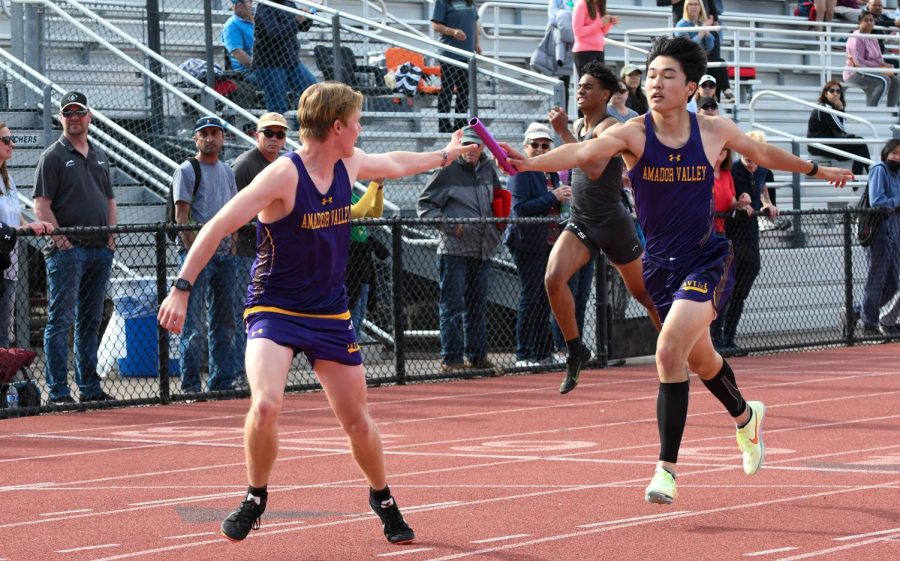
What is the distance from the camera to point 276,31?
1636cm

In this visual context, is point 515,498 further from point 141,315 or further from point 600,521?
point 141,315

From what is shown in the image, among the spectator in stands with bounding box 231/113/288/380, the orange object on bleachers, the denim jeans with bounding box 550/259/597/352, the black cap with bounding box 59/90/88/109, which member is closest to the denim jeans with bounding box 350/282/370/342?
the spectator in stands with bounding box 231/113/288/380

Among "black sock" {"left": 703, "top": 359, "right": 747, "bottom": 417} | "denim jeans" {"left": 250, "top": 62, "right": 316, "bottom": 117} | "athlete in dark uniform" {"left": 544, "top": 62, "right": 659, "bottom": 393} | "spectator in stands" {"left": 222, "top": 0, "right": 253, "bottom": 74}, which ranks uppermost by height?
"spectator in stands" {"left": 222, "top": 0, "right": 253, "bottom": 74}

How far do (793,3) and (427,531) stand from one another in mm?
22749

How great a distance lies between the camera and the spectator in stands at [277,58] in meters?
16.3

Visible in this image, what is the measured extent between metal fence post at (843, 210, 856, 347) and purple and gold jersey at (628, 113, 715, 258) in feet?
31.4

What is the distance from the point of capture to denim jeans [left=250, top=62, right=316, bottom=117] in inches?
648

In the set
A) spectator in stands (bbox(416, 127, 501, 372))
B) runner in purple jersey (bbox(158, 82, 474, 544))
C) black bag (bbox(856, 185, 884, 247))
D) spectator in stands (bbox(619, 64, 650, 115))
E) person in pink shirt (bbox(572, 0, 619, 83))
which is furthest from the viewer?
person in pink shirt (bbox(572, 0, 619, 83))

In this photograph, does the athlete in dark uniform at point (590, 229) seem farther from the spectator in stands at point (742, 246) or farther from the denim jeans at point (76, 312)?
the spectator in stands at point (742, 246)

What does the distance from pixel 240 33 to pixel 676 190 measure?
10108 mm

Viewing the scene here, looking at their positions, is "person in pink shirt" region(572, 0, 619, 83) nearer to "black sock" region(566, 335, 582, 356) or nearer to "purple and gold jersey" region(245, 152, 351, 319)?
"black sock" region(566, 335, 582, 356)

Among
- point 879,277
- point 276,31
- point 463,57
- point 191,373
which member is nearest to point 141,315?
point 191,373

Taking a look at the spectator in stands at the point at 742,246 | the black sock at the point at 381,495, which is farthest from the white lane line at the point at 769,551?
the spectator in stands at the point at 742,246

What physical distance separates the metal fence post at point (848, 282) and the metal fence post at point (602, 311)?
3.38 meters
